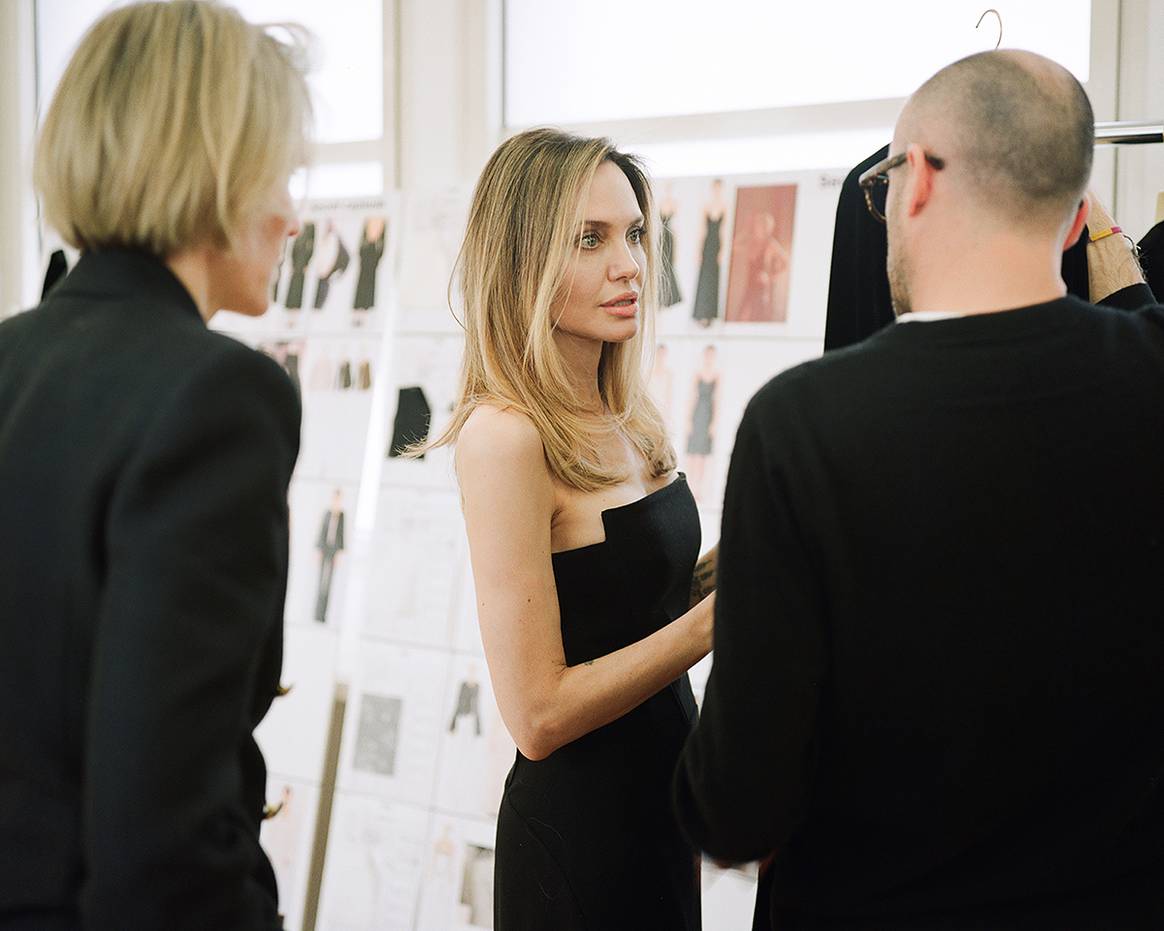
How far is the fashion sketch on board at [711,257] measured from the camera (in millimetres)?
2541

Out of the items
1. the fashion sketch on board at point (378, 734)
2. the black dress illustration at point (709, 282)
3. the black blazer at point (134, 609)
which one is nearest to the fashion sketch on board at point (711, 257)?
the black dress illustration at point (709, 282)

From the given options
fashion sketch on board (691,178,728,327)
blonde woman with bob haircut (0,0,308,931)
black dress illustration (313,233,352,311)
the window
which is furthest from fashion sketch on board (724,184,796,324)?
blonde woman with bob haircut (0,0,308,931)

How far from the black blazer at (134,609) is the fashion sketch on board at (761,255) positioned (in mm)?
1741

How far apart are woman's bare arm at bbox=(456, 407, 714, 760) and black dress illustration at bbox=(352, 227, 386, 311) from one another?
1574 millimetres

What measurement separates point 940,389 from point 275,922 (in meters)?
0.78

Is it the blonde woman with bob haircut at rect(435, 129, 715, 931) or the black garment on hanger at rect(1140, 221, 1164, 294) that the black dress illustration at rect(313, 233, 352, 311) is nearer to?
the blonde woman with bob haircut at rect(435, 129, 715, 931)

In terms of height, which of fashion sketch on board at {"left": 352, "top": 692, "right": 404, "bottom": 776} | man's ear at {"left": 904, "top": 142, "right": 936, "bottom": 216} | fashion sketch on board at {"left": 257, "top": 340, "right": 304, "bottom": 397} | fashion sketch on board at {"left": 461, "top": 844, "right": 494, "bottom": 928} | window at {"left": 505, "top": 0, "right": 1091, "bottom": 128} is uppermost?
window at {"left": 505, "top": 0, "right": 1091, "bottom": 128}

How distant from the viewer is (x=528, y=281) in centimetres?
160

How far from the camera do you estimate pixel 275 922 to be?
959 millimetres

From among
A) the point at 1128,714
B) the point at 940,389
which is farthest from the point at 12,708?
the point at 1128,714

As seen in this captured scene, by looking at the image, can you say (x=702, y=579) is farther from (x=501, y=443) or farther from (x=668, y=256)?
(x=668, y=256)

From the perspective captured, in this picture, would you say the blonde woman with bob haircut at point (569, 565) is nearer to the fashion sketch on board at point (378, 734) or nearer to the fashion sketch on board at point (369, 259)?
the fashion sketch on board at point (378, 734)

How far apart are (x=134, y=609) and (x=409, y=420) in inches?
80.0

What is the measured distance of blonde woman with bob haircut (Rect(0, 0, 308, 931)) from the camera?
0.82m
